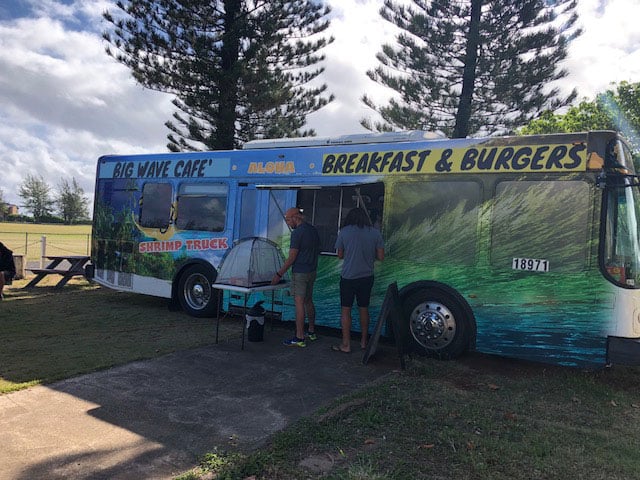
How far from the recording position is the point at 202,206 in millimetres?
8578

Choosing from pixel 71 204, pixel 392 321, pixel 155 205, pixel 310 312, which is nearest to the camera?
pixel 392 321

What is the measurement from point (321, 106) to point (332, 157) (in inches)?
507

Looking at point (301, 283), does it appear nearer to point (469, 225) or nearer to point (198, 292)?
point (469, 225)

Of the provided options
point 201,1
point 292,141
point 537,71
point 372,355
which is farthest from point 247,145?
point 537,71

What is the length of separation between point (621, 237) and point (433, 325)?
7.38 feet

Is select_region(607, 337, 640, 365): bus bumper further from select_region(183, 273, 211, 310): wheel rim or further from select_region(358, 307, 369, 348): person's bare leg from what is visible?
select_region(183, 273, 211, 310): wheel rim

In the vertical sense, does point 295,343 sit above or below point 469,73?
below

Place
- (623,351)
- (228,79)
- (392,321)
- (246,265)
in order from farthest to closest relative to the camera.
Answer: (228,79)
(246,265)
(392,321)
(623,351)

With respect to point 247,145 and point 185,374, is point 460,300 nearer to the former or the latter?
→ point 185,374

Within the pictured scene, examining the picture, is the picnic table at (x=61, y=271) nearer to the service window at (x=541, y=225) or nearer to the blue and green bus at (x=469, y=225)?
the blue and green bus at (x=469, y=225)

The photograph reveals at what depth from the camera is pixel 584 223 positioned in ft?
17.8

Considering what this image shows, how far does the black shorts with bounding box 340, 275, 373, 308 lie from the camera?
6.26 m

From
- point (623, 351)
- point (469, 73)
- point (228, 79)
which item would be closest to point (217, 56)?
point (228, 79)

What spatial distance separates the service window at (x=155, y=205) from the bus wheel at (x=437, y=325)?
4.84 m
